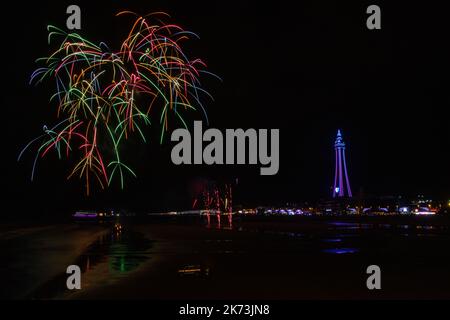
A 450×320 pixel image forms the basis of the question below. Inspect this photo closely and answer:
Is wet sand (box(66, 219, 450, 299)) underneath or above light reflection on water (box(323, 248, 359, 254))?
above

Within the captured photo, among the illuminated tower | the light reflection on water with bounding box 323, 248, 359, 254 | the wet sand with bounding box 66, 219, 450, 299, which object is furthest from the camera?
the illuminated tower

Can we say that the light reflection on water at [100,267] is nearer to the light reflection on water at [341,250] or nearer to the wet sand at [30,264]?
the wet sand at [30,264]

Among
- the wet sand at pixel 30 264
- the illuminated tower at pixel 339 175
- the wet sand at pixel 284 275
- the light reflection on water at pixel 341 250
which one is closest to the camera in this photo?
the wet sand at pixel 284 275

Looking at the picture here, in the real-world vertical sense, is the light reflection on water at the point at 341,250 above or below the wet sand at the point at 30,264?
below

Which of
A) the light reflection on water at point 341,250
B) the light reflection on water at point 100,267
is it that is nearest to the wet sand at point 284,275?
the light reflection on water at point 341,250

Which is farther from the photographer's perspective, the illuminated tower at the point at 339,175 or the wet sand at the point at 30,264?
the illuminated tower at the point at 339,175

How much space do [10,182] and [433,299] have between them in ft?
271

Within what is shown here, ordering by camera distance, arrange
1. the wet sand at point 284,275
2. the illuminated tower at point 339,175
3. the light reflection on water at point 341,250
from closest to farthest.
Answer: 1. the wet sand at point 284,275
2. the light reflection on water at point 341,250
3. the illuminated tower at point 339,175

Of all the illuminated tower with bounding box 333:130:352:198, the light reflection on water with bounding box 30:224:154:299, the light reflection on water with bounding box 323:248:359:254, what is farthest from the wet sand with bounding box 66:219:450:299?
the illuminated tower with bounding box 333:130:352:198

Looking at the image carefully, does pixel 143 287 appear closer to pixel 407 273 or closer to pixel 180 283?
pixel 180 283

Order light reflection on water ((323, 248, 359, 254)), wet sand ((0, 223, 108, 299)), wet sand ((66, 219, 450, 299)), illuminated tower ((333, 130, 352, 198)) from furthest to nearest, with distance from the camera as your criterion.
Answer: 1. illuminated tower ((333, 130, 352, 198))
2. light reflection on water ((323, 248, 359, 254))
3. wet sand ((0, 223, 108, 299))
4. wet sand ((66, 219, 450, 299))

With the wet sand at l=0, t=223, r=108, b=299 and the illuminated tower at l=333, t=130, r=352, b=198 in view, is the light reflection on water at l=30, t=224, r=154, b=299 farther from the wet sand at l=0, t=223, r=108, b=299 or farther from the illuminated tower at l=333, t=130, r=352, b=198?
the illuminated tower at l=333, t=130, r=352, b=198

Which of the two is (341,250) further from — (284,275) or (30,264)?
(30,264)

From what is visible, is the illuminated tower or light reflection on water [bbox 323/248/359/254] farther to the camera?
the illuminated tower
